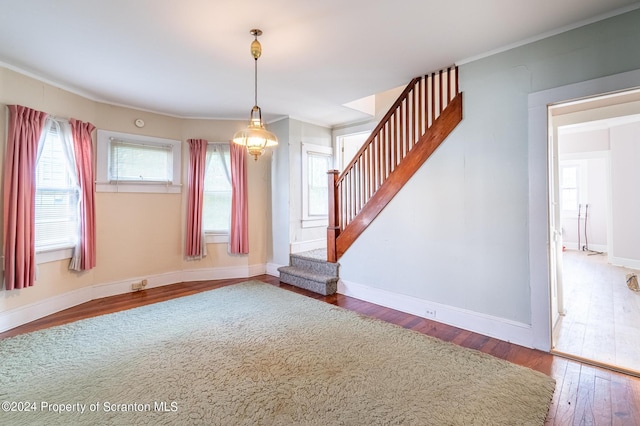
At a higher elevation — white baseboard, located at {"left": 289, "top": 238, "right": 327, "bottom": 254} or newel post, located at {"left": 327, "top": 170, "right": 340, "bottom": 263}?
newel post, located at {"left": 327, "top": 170, "right": 340, "bottom": 263}

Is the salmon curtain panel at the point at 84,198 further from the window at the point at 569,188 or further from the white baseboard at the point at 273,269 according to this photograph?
the window at the point at 569,188

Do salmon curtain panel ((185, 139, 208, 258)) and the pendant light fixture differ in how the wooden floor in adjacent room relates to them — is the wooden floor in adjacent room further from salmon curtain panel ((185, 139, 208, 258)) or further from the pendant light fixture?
salmon curtain panel ((185, 139, 208, 258))

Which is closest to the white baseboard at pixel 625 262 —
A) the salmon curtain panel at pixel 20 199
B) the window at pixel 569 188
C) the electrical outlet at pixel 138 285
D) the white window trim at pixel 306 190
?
the window at pixel 569 188

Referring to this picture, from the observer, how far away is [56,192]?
3.43m

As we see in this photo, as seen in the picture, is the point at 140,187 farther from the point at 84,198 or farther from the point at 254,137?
the point at 254,137

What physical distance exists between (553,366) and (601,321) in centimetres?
134

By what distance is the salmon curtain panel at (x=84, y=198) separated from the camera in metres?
3.57

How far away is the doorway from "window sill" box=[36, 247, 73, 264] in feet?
17.4

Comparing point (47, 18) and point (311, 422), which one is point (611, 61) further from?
point (47, 18)

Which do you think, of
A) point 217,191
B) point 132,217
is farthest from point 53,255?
point 217,191

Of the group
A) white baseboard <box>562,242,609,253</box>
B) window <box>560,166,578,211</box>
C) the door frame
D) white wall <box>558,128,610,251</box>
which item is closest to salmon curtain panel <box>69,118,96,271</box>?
the door frame

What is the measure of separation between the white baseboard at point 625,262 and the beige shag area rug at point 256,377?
5302 mm

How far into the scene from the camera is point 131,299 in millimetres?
3863

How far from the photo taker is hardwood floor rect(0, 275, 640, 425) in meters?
1.70
